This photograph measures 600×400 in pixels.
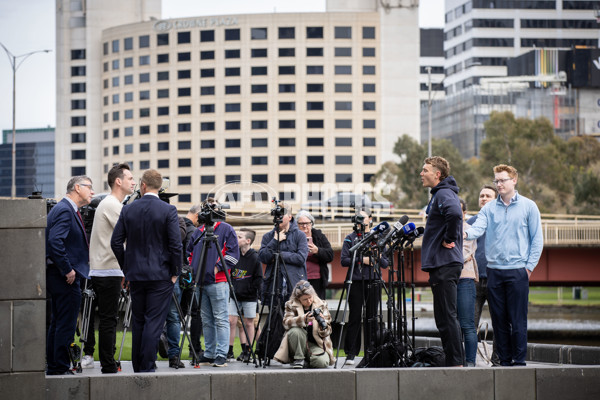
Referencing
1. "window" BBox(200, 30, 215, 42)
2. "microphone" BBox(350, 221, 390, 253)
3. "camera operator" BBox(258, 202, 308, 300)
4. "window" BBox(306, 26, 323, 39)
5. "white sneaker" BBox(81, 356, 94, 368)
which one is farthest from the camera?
"window" BBox(200, 30, 215, 42)

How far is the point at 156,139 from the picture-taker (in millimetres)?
106250

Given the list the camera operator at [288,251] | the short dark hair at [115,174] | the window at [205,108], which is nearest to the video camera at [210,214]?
the camera operator at [288,251]

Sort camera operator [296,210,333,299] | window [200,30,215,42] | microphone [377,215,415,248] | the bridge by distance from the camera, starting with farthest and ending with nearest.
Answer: window [200,30,215,42] → the bridge → camera operator [296,210,333,299] → microphone [377,215,415,248]

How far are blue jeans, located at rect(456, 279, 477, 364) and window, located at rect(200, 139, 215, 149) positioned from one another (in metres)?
95.5

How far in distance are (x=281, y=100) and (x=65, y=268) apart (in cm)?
9572

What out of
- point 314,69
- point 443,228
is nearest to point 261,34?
point 314,69

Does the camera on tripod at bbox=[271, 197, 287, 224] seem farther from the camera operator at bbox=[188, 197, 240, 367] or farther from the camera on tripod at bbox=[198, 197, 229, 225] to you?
the camera on tripod at bbox=[198, 197, 229, 225]

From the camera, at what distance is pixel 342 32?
10388cm

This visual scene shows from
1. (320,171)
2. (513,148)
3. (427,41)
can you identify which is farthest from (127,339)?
(427,41)

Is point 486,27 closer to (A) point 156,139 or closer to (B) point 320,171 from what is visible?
(B) point 320,171

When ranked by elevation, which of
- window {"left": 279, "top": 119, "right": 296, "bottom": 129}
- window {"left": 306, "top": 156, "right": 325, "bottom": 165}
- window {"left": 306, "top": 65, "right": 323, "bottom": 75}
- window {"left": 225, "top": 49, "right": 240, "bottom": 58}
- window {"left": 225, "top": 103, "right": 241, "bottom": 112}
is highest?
window {"left": 225, "top": 49, "right": 240, "bottom": 58}

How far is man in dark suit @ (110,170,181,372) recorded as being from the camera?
8.91 metres

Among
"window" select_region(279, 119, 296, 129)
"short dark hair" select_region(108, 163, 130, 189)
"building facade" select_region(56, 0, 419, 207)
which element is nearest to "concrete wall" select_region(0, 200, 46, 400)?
"short dark hair" select_region(108, 163, 130, 189)

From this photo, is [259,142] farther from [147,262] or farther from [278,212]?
[147,262]
